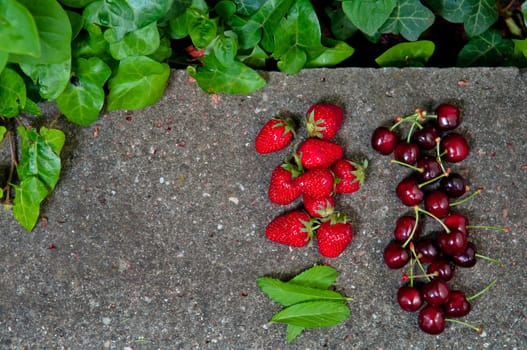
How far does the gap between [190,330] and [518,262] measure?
0.88 m

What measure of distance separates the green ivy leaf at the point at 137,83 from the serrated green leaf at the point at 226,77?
3.3 inches

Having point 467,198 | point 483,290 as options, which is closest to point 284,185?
point 467,198

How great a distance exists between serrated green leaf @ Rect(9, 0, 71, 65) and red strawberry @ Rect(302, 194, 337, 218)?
2.21 feet

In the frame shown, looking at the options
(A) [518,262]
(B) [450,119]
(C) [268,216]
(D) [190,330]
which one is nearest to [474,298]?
(A) [518,262]

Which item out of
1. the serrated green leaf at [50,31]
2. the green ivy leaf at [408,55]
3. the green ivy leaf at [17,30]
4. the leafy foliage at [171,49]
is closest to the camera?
the green ivy leaf at [17,30]

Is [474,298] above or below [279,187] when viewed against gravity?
below

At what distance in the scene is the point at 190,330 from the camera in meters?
1.64

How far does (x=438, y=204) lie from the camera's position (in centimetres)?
159

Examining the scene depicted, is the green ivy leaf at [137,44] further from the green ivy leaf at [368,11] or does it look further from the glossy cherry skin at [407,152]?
the glossy cherry skin at [407,152]

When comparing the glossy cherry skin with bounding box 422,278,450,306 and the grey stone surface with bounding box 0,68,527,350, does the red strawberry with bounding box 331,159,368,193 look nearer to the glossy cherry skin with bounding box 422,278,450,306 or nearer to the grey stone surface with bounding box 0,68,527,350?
the grey stone surface with bounding box 0,68,527,350

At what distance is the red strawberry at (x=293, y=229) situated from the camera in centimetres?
158

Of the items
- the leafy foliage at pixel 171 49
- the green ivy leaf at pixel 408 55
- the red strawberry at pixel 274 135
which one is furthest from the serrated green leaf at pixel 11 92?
the green ivy leaf at pixel 408 55

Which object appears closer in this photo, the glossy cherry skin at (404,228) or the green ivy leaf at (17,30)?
the green ivy leaf at (17,30)

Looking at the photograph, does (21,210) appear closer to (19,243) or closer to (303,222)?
(19,243)
